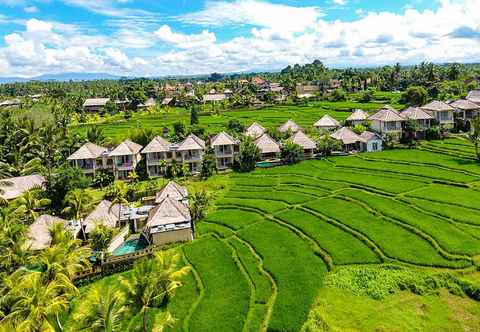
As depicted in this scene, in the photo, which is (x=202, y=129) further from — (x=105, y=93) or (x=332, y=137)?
(x=105, y=93)

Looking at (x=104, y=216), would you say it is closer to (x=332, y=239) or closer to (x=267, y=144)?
(x=332, y=239)

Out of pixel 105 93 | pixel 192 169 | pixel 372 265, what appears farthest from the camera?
pixel 105 93

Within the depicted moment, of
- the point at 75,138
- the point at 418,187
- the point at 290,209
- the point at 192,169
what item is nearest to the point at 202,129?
the point at 192,169

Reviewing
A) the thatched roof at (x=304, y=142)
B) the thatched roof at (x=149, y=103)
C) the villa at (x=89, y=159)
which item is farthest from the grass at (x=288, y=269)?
the thatched roof at (x=149, y=103)

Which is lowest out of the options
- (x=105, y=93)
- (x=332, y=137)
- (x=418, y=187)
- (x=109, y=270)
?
(x=109, y=270)

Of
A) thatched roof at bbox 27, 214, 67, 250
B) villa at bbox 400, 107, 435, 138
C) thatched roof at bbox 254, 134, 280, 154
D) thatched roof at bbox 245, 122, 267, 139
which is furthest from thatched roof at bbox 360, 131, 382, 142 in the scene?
thatched roof at bbox 27, 214, 67, 250

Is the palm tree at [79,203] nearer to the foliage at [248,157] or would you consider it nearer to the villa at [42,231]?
the villa at [42,231]
